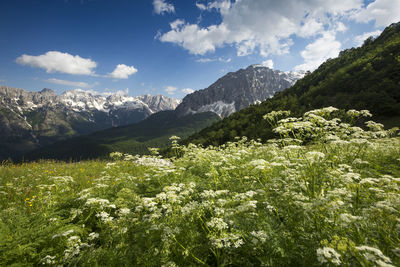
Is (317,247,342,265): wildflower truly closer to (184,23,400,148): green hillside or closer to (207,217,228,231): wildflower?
(207,217,228,231): wildflower

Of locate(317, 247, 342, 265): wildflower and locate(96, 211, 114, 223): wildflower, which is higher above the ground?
locate(317, 247, 342, 265): wildflower

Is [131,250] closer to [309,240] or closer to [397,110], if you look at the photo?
[309,240]

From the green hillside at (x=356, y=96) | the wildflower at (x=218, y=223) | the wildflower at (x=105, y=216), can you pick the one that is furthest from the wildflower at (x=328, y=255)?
the green hillside at (x=356, y=96)

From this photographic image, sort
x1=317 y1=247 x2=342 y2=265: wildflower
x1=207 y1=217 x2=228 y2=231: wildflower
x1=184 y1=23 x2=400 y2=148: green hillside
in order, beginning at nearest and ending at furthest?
x1=317 y1=247 x2=342 y2=265: wildflower, x1=207 y1=217 x2=228 y2=231: wildflower, x1=184 y1=23 x2=400 y2=148: green hillside

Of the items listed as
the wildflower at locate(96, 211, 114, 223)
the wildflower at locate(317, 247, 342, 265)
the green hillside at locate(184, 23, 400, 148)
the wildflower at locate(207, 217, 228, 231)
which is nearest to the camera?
the wildflower at locate(317, 247, 342, 265)

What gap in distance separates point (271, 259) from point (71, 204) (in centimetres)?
680

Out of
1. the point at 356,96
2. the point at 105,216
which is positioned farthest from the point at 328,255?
the point at 356,96

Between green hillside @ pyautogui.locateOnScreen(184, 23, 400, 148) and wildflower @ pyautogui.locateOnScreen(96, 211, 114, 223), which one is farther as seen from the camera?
green hillside @ pyautogui.locateOnScreen(184, 23, 400, 148)

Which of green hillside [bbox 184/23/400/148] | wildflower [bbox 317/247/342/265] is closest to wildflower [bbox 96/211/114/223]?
wildflower [bbox 317/247/342/265]

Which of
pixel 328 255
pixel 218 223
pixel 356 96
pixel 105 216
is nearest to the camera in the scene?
pixel 328 255

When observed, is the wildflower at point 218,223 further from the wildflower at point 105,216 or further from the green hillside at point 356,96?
the green hillside at point 356,96

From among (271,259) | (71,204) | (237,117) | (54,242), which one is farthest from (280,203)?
(237,117)

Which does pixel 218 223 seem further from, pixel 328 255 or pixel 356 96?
pixel 356 96

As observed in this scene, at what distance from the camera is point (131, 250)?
12.8 feet
